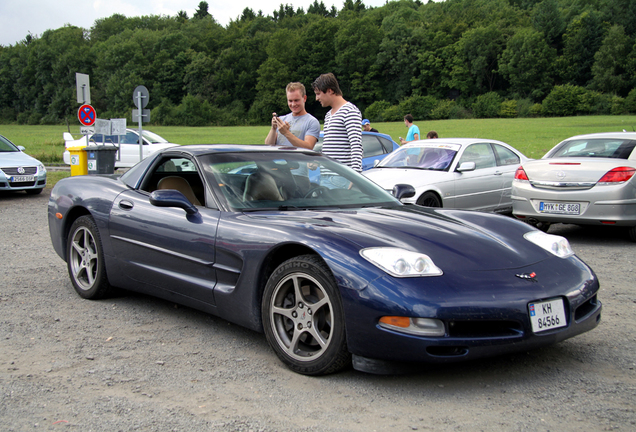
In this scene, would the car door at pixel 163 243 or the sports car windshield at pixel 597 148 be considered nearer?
the car door at pixel 163 243

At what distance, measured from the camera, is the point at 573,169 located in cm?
766

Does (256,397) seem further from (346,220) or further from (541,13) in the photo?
(541,13)

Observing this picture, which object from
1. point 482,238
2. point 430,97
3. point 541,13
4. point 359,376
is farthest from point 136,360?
point 541,13

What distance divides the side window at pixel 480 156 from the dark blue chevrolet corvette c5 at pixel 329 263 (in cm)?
550

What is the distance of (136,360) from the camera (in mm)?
3434

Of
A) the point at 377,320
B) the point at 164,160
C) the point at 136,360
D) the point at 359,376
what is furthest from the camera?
the point at 164,160

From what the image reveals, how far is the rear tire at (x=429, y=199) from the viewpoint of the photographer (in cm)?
869

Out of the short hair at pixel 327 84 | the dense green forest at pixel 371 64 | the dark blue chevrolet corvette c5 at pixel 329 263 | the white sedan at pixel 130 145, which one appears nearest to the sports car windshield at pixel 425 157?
the short hair at pixel 327 84

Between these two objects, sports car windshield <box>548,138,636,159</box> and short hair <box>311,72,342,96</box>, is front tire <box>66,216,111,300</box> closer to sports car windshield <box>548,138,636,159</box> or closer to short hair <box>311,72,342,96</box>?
short hair <box>311,72,342,96</box>

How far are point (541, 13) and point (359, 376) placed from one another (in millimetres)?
94784

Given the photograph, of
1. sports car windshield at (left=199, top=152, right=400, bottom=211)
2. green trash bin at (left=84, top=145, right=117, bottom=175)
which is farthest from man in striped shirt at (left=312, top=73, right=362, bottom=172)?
green trash bin at (left=84, top=145, right=117, bottom=175)

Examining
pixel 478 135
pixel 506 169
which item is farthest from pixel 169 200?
pixel 478 135

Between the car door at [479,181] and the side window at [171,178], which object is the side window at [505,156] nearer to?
the car door at [479,181]

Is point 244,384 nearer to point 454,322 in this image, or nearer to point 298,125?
point 454,322
